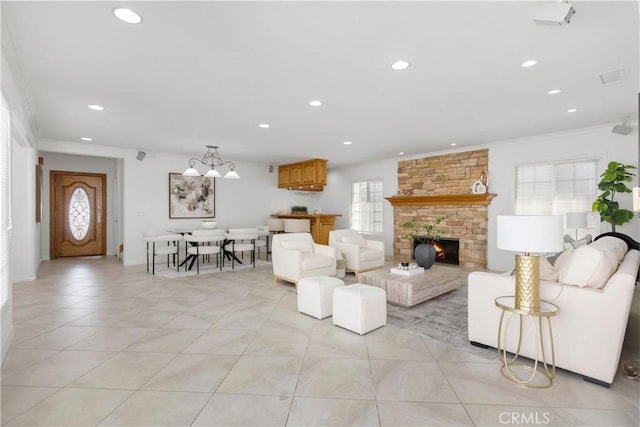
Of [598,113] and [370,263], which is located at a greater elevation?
[598,113]

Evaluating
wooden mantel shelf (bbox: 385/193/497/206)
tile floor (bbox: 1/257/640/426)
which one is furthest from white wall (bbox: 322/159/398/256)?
tile floor (bbox: 1/257/640/426)

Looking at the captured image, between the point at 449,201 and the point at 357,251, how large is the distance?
8.56ft

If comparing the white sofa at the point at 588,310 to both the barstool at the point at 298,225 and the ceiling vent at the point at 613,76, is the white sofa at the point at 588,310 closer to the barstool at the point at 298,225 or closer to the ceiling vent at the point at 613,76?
the ceiling vent at the point at 613,76

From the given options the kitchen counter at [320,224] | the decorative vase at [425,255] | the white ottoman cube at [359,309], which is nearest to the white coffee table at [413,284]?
the decorative vase at [425,255]

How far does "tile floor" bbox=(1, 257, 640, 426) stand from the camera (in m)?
1.77

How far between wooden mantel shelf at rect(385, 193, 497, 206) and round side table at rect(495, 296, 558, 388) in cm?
403

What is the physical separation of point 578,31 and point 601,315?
80.3 inches

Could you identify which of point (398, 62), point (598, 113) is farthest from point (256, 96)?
point (598, 113)

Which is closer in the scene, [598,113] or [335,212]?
[598,113]

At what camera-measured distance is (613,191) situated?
4363mm

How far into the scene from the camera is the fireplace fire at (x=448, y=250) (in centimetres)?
655

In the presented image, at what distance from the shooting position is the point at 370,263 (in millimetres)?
5477

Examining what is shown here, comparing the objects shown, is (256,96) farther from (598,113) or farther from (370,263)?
(598,113)

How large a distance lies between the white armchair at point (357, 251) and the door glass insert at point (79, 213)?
21.1 ft
